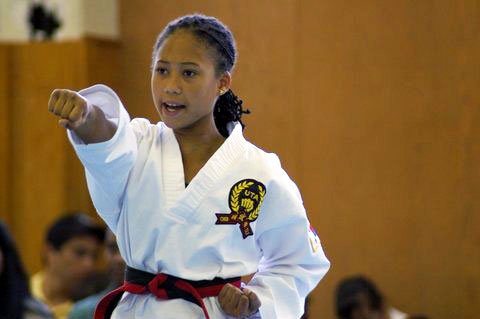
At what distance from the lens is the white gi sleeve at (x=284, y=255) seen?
2572 mm

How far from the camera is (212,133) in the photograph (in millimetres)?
2617

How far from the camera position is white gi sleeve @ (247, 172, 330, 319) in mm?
2572

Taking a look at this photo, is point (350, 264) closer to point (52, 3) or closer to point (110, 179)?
point (52, 3)

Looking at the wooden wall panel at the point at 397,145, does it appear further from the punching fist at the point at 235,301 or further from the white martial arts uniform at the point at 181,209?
the punching fist at the point at 235,301

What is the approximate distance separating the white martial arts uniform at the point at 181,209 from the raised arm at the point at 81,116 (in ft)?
0.08

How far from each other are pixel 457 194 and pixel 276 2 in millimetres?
1558

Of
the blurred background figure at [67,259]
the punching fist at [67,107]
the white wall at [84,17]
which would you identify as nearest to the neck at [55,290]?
the blurred background figure at [67,259]

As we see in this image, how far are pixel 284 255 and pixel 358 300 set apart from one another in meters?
2.56

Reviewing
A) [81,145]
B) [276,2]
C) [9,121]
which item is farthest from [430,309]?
[81,145]

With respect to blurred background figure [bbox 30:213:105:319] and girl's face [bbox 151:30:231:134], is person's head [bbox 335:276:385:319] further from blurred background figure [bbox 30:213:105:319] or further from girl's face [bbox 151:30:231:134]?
girl's face [bbox 151:30:231:134]

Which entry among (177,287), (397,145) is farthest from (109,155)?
(397,145)

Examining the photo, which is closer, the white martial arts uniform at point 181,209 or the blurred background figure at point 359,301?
the white martial arts uniform at point 181,209

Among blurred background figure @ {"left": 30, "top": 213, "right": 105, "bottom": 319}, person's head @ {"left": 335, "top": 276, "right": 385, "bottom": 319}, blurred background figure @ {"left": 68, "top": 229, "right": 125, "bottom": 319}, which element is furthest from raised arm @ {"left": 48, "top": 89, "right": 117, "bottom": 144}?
blurred background figure @ {"left": 30, "top": 213, "right": 105, "bottom": 319}

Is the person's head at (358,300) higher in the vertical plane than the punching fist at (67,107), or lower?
lower
